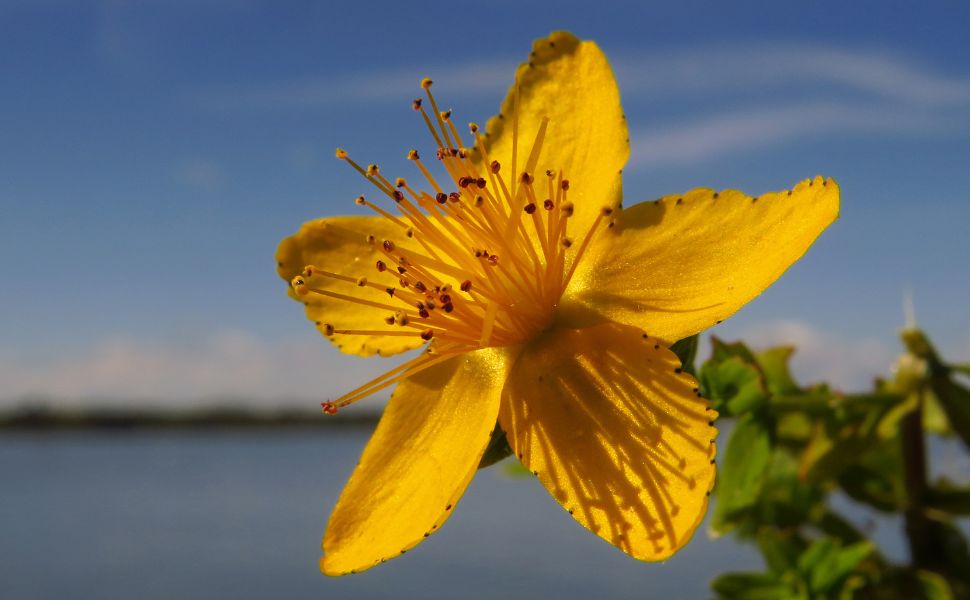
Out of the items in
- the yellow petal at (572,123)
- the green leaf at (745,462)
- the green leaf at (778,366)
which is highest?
the yellow petal at (572,123)

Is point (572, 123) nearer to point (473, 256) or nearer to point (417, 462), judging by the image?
point (473, 256)

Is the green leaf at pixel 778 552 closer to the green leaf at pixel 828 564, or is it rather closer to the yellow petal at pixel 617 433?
the green leaf at pixel 828 564

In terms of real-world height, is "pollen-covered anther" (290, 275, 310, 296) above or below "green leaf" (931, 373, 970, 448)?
above

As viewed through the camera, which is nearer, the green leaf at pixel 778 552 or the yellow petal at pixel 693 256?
the yellow petal at pixel 693 256

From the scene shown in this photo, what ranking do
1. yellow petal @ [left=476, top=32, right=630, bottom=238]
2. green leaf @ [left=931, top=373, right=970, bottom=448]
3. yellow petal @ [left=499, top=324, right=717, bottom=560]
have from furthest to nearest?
1. green leaf @ [left=931, top=373, right=970, bottom=448]
2. yellow petal @ [left=476, top=32, right=630, bottom=238]
3. yellow petal @ [left=499, top=324, right=717, bottom=560]

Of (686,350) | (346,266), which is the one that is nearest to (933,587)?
(686,350)

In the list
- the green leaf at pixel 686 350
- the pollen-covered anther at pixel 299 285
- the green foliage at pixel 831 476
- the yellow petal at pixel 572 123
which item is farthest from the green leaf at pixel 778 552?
the pollen-covered anther at pixel 299 285

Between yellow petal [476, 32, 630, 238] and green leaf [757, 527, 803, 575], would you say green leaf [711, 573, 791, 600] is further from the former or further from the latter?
yellow petal [476, 32, 630, 238]

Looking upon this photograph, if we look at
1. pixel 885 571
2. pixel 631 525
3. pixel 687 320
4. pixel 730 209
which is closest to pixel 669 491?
pixel 631 525

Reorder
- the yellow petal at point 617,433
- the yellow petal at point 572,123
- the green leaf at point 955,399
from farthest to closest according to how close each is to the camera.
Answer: the green leaf at point 955,399 < the yellow petal at point 572,123 < the yellow petal at point 617,433

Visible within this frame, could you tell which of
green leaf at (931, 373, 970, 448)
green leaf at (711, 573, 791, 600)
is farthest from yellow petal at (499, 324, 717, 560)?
green leaf at (931, 373, 970, 448)
